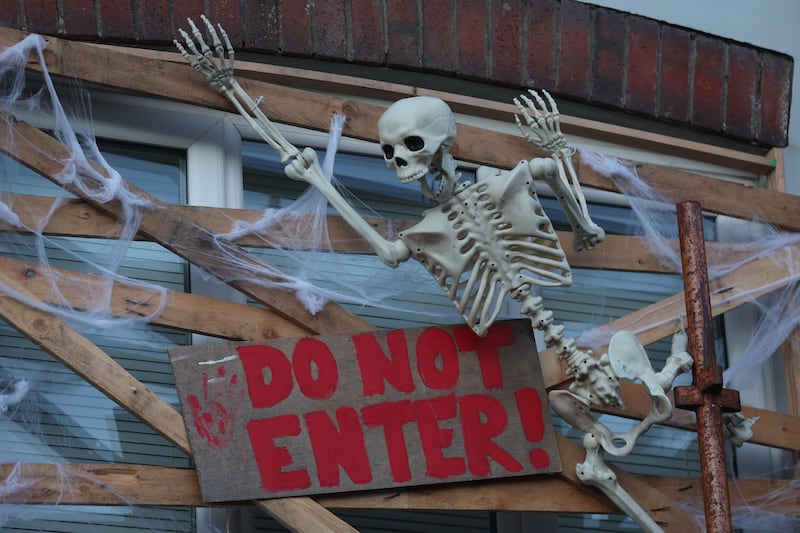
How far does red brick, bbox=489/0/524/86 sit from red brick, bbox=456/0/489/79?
2cm

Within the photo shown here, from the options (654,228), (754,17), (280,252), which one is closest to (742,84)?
(754,17)

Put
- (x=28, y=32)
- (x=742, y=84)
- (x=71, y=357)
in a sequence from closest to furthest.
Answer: (x=71, y=357), (x=28, y=32), (x=742, y=84)

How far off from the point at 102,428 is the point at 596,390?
116cm

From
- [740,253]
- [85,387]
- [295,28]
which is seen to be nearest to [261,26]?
[295,28]

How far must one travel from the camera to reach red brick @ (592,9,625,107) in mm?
5352

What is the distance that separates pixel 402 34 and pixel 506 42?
0.30 m

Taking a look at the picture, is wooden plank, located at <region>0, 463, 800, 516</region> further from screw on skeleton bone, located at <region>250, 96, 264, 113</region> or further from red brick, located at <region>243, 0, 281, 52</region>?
red brick, located at <region>243, 0, 281, 52</region>

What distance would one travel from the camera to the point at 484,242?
4.55 metres

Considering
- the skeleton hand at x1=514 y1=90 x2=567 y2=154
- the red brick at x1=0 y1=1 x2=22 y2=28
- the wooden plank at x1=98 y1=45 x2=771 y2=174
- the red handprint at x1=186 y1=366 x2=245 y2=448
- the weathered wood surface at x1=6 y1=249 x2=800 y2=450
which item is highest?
the red brick at x1=0 y1=1 x2=22 y2=28

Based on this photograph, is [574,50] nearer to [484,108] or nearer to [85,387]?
[484,108]

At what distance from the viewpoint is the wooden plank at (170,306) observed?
177 inches

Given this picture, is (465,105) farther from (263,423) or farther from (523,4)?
(263,423)

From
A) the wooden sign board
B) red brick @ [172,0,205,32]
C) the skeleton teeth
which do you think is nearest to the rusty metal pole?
the wooden sign board

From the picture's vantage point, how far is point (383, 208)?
511 centimetres
